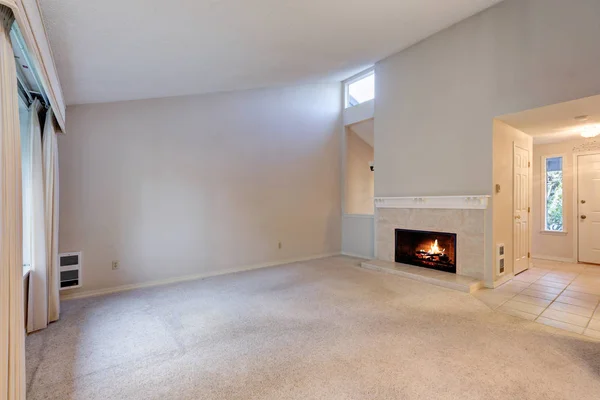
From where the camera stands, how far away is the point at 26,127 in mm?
2785

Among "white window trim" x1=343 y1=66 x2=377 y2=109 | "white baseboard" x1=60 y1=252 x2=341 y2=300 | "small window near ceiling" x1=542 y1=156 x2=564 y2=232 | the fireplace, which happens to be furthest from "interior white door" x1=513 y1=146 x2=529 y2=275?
"white baseboard" x1=60 y1=252 x2=341 y2=300

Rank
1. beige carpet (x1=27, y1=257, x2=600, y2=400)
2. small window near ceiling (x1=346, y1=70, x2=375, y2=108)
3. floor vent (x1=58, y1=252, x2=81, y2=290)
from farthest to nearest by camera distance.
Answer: small window near ceiling (x1=346, y1=70, x2=375, y2=108) < floor vent (x1=58, y1=252, x2=81, y2=290) < beige carpet (x1=27, y1=257, x2=600, y2=400)

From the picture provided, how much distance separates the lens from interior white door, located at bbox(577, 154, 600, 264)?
198 inches

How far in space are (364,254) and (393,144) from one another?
2.28 metres

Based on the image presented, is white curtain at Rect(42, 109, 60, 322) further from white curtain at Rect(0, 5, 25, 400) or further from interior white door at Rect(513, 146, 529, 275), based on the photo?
interior white door at Rect(513, 146, 529, 275)

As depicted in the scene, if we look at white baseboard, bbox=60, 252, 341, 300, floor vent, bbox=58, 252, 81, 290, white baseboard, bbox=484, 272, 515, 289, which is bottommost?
white baseboard, bbox=60, 252, 341, 300

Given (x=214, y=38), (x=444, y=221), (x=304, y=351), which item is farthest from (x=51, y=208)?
(x=444, y=221)

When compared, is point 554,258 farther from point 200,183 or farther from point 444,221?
point 200,183

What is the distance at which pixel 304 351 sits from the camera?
2.22 m

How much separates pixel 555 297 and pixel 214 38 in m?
4.78

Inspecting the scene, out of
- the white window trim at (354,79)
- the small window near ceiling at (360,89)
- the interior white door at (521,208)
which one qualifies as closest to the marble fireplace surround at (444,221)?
the interior white door at (521,208)

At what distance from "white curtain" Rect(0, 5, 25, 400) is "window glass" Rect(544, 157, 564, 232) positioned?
755 cm

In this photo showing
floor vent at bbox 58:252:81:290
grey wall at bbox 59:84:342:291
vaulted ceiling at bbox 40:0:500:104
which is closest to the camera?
vaulted ceiling at bbox 40:0:500:104

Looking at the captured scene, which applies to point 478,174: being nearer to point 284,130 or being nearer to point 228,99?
point 284,130
